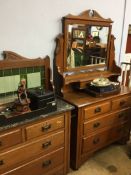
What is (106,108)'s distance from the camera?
2107 millimetres

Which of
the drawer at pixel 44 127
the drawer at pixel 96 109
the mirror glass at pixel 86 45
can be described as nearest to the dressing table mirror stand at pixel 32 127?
the drawer at pixel 44 127

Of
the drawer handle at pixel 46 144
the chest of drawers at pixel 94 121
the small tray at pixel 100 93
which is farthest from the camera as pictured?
the small tray at pixel 100 93

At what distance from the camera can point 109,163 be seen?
2225 mm

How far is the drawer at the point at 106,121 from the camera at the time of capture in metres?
2.02

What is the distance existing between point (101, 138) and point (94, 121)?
0.29 m

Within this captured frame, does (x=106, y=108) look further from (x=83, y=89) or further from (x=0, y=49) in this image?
(x=0, y=49)

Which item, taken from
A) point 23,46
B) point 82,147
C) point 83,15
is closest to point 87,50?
point 83,15

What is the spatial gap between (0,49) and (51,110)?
694 mm

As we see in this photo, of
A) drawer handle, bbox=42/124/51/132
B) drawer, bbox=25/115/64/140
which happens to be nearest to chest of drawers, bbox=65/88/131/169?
drawer, bbox=25/115/64/140

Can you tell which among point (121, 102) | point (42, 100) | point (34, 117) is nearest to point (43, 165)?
point (34, 117)

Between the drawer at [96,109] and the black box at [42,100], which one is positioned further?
the drawer at [96,109]

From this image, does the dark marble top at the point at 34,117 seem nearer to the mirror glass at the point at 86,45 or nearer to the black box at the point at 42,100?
the black box at the point at 42,100

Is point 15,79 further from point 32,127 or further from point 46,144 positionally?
point 46,144

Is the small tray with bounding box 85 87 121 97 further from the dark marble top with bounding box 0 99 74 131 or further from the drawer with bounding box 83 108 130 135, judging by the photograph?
the dark marble top with bounding box 0 99 74 131
